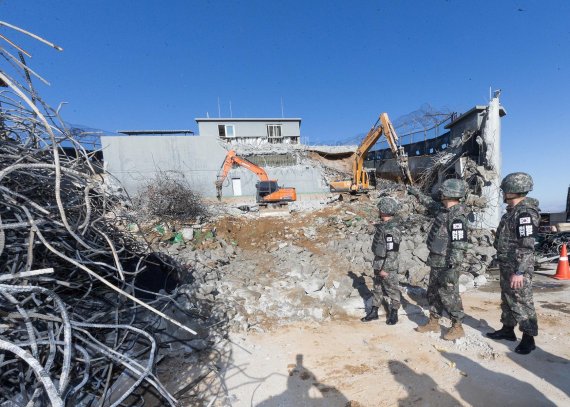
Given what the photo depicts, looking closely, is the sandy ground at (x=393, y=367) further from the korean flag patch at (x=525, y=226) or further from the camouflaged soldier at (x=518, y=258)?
A: the korean flag patch at (x=525, y=226)

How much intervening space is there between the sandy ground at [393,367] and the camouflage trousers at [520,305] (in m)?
0.28

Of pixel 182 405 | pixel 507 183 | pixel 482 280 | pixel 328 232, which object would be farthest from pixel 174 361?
pixel 328 232

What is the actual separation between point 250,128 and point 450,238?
20.2 meters

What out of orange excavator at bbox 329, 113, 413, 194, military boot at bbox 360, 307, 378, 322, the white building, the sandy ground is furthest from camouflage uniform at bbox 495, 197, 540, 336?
the white building

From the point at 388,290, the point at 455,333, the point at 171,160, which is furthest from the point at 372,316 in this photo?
the point at 171,160

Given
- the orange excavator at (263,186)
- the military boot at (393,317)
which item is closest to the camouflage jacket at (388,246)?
the military boot at (393,317)

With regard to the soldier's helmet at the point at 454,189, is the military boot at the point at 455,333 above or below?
below

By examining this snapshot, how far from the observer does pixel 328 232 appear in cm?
838

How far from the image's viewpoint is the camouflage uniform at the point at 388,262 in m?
3.79

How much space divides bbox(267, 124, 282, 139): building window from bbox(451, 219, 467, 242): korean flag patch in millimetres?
19799

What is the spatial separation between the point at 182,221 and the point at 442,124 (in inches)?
460

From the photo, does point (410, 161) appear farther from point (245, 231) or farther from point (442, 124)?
point (245, 231)

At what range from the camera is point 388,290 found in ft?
12.6

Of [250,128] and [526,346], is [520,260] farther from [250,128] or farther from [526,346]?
[250,128]
